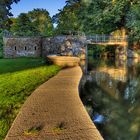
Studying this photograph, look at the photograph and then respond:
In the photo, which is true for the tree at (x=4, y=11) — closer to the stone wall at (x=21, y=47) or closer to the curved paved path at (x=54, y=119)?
the stone wall at (x=21, y=47)

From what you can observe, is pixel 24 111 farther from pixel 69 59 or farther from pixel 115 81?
pixel 69 59

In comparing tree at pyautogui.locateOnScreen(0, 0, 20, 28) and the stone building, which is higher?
tree at pyautogui.locateOnScreen(0, 0, 20, 28)

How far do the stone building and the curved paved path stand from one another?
28.3m


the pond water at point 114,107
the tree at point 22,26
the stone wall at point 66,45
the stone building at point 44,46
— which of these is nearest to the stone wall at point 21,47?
the stone building at point 44,46

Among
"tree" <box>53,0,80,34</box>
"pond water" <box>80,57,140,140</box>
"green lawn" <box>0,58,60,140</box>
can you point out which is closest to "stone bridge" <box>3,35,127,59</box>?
"tree" <box>53,0,80,34</box>

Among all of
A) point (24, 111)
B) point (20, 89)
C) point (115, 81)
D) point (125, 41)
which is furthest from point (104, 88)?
point (125, 41)

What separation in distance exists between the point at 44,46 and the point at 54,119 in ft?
113

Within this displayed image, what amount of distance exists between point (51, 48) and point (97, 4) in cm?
1022

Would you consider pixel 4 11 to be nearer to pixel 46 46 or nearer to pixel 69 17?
pixel 46 46

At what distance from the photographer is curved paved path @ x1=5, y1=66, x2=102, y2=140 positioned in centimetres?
905

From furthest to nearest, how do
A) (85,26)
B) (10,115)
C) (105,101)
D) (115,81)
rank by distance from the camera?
(85,26), (115,81), (105,101), (10,115)

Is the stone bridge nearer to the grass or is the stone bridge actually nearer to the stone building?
the stone building

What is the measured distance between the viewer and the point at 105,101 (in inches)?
707

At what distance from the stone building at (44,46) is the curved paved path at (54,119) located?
2826 centimetres
